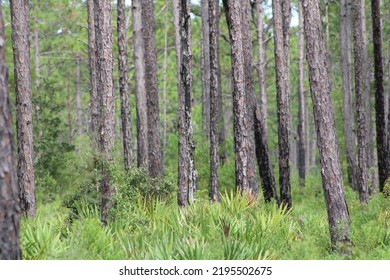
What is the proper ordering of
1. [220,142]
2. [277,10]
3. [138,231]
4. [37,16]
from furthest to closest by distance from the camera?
[37,16]
[220,142]
[277,10]
[138,231]

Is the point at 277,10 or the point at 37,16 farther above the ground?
the point at 37,16

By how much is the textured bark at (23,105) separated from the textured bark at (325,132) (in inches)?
249

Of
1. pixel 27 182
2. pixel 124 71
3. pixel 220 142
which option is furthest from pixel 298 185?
pixel 27 182

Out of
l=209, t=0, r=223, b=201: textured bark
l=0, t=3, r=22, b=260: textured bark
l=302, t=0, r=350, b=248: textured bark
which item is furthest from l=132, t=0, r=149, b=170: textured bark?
l=0, t=3, r=22, b=260: textured bark

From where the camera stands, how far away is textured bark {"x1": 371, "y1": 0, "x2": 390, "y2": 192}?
1882 centimetres

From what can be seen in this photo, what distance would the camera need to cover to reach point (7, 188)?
6.26 m

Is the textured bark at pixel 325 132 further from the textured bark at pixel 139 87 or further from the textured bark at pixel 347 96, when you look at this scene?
the textured bark at pixel 347 96

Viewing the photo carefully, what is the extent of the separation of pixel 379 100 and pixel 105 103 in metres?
9.36

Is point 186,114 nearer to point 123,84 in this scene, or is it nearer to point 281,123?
point 281,123

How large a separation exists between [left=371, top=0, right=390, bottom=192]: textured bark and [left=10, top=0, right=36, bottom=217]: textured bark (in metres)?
10.2

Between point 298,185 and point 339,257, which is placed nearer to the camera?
point 339,257
